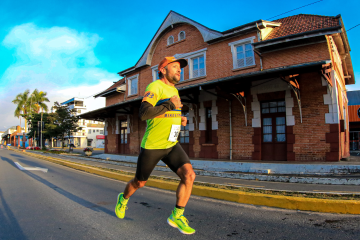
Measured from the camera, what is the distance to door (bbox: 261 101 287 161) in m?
11.9

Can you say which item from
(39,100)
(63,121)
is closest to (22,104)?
(39,100)

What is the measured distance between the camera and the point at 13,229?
3.38 meters

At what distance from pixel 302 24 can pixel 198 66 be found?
6.19 meters

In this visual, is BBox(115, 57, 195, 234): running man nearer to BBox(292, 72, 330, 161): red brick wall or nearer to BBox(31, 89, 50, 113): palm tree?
BBox(292, 72, 330, 161): red brick wall

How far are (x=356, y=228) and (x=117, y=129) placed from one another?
20.5 metres

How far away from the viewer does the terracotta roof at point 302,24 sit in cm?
1149

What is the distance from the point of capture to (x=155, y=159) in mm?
2865

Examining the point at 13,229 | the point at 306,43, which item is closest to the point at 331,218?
the point at 13,229

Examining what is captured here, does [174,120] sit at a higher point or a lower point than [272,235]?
higher

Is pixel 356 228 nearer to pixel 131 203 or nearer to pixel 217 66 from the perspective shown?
pixel 131 203

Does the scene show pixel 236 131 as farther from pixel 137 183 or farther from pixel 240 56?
pixel 137 183

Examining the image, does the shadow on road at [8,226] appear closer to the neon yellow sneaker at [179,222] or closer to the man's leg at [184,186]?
the neon yellow sneaker at [179,222]

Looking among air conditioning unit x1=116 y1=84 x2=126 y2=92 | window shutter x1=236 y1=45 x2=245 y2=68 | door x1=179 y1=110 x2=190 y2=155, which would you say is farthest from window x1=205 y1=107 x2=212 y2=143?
air conditioning unit x1=116 y1=84 x2=126 y2=92

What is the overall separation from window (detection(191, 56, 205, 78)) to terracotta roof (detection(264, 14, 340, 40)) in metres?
4.19
